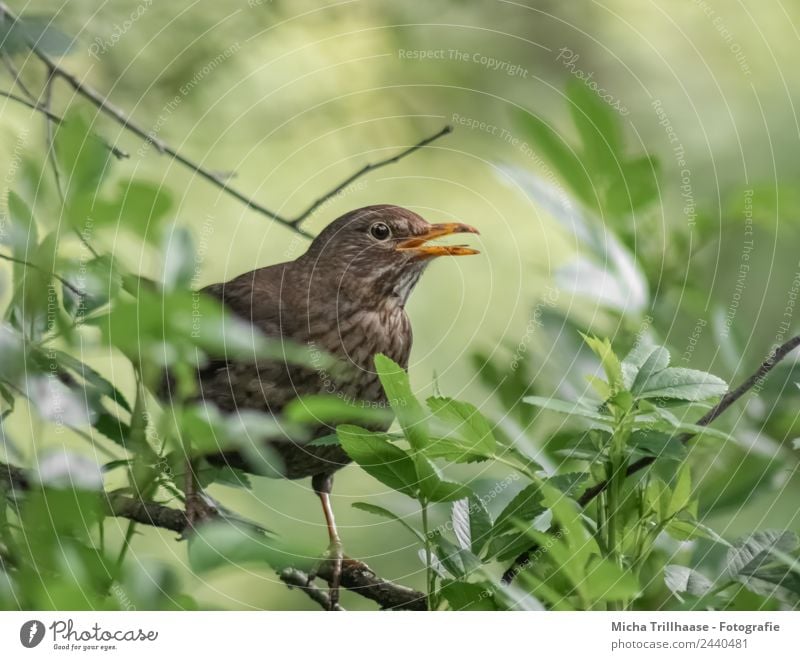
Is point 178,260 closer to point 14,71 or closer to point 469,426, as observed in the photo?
point 469,426

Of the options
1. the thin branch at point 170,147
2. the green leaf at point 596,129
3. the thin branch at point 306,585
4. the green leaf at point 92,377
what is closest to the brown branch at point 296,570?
the thin branch at point 306,585

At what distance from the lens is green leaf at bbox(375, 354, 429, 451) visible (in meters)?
1.14

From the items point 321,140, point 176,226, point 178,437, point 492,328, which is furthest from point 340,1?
point 178,437

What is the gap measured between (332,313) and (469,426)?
103 cm

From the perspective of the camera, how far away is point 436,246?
2070 mm

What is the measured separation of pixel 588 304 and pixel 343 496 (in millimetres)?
615

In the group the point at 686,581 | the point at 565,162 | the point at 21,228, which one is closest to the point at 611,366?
the point at 686,581

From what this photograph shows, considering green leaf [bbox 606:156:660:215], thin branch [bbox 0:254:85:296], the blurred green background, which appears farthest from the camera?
the blurred green background

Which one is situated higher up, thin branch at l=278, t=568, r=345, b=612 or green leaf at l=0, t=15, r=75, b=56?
green leaf at l=0, t=15, r=75, b=56

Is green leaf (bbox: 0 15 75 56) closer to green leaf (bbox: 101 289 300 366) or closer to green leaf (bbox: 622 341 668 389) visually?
green leaf (bbox: 101 289 300 366)

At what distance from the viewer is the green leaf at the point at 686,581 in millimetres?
1201

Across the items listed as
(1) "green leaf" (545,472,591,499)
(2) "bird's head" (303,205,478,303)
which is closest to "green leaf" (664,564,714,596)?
(1) "green leaf" (545,472,591,499)

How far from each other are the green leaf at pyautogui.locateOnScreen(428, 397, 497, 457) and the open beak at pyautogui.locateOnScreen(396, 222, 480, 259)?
826 millimetres
